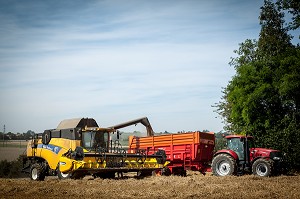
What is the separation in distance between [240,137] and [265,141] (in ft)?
18.7

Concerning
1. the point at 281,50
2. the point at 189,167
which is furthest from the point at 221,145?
the point at 281,50

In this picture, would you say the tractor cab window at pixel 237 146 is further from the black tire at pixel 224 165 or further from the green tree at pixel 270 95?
the green tree at pixel 270 95

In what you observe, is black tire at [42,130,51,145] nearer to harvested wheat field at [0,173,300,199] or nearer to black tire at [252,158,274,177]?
harvested wheat field at [0,173,300,199]

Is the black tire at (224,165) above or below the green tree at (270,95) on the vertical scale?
below

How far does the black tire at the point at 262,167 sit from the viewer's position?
54.6ft

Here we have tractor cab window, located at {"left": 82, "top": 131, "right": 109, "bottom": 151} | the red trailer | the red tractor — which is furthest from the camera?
the red trailer

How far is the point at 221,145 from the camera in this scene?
85.7 ft

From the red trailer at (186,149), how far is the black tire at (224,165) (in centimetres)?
141

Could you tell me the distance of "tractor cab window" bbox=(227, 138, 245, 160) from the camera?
707 inches

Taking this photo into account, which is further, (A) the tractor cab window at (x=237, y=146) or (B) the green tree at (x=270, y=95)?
(B) the green tree at (x=270, y=95)

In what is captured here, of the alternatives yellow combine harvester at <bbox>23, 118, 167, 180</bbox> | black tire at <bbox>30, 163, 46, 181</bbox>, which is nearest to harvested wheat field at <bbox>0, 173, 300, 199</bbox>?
yellow combine harvester at <bbox>23, 118, 167, 180</bbox>

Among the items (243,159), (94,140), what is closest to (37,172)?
(94,140)

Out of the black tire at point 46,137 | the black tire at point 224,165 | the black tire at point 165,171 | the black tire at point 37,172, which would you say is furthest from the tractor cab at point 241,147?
the black tire at point 37,172

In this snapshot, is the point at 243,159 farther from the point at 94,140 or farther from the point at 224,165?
the point at 94,140
